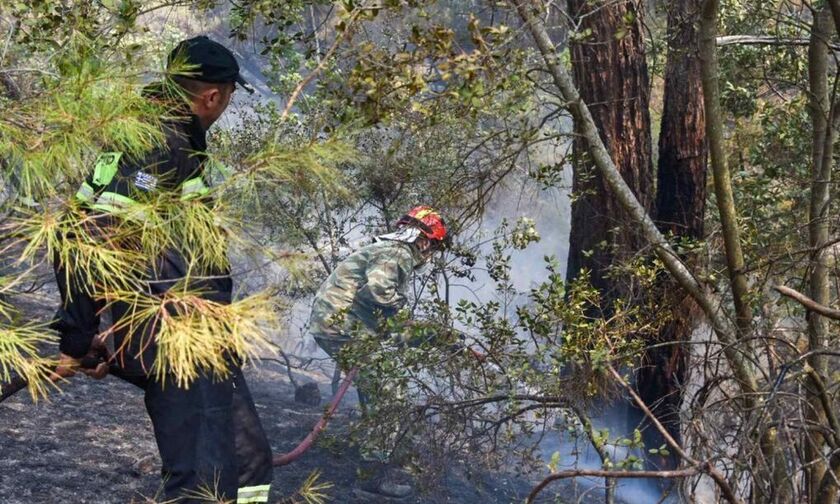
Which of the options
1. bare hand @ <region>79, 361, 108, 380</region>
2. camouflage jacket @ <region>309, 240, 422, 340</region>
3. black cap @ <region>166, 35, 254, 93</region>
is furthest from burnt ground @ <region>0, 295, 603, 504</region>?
black cap @ <region>166, 35, 254, 93</region>

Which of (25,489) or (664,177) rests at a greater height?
(664,177)

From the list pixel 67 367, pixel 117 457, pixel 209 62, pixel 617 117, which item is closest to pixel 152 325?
pixel 67 367

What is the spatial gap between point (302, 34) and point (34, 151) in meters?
2.11

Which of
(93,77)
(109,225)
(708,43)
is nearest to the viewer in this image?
(109,225)

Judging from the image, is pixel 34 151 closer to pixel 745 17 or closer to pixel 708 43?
pixel 708 43

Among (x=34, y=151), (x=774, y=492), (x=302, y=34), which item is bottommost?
(x=774, y=492)

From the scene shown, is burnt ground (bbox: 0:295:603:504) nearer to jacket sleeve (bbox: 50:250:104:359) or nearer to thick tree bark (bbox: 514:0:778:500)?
thick tree bark (bbox: 514:0:778:500)

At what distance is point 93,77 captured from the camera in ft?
9.57

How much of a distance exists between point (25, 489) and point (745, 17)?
4697 millimetres

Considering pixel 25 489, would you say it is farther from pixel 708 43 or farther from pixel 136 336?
pixel 708 43

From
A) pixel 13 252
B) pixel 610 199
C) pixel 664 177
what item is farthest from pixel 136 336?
pixel 664 177

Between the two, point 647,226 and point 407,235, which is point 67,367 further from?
point 407,235

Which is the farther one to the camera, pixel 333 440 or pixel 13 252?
pixel 333 440

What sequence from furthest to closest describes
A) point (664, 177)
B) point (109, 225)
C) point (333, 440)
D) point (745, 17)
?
point (664, 177), point (745, 17), point (333, 440), point (109, 225)
